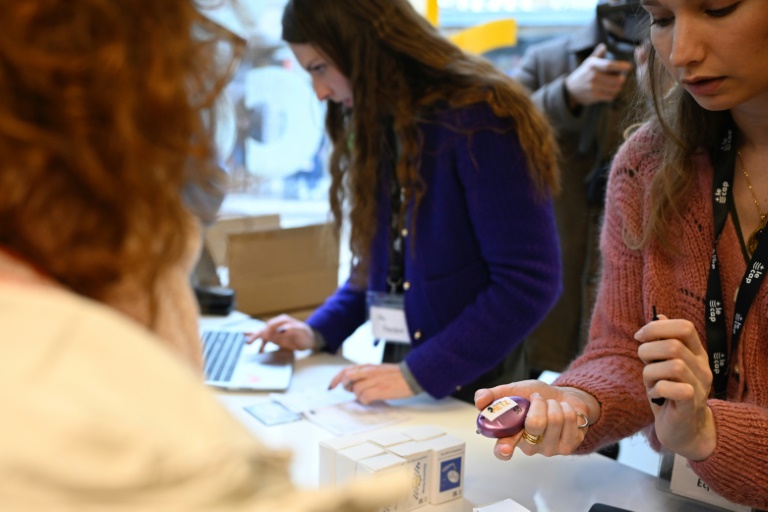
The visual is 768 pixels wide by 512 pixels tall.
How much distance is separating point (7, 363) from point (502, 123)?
1.27 metres

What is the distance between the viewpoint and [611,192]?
129 cm

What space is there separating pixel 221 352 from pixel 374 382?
1.55 ft

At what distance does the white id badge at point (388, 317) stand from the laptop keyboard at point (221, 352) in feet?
1.08

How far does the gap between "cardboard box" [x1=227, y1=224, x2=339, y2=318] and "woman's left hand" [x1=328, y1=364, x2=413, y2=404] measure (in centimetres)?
73

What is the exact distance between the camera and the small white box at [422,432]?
1.15 m

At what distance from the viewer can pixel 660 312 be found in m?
1.18

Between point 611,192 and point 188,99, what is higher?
point 188,99

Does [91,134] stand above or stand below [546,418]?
above

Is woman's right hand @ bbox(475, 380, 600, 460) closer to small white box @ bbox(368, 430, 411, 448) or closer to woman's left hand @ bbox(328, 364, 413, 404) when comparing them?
small white box @ bbox(368, 430, 411, 448)

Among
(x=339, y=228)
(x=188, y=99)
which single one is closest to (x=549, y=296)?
(x=339, y=228)

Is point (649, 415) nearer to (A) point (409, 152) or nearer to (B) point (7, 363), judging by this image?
(A) point (409, 152)

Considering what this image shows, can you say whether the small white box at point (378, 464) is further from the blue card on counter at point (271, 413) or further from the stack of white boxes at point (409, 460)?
the blue card on counter at point (271, 413)

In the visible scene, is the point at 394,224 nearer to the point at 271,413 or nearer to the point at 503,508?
the point at 271,413

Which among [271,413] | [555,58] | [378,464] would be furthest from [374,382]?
[555,58]
